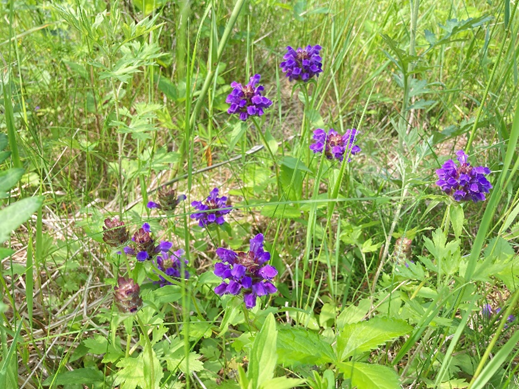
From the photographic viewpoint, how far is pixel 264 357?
38.4 inches

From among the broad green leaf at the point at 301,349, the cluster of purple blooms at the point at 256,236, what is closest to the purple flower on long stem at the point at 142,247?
the cluster of purple blooms at the point at 256,236

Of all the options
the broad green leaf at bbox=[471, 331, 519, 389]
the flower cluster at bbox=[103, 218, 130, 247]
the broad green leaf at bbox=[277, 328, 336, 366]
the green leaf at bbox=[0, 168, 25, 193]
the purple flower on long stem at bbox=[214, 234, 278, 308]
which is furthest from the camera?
the flower cluster at bbox=[103, 218, 130, 247]

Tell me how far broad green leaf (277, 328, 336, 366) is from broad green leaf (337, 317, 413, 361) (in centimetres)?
4

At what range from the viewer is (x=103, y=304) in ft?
5.63

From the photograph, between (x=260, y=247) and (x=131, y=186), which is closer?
(x=260, y=247)

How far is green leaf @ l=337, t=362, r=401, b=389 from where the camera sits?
106 cm

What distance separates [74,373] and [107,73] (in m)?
1.03

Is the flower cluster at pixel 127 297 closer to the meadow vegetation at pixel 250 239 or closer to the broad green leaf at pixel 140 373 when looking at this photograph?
the meadow vegetation at pixel 250 239

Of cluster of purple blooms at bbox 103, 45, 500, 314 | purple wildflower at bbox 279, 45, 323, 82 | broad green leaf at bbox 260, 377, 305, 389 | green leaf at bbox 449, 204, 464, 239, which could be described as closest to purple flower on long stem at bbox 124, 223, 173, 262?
cluster of purple blooms at bbox 103, 45, 500, 314

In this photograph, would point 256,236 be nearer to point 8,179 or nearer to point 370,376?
point 370,376

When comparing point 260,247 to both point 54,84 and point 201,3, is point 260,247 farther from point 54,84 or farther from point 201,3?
point 201,3

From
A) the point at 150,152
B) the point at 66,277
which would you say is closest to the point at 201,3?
the point at 150,152

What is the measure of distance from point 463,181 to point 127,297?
1150 millimetres

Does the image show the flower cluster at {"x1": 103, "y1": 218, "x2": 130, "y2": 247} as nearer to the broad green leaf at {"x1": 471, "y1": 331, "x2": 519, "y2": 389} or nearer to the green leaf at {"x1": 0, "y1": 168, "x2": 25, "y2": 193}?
the green leaf at {"x1": 0, "y1": 168, "x2": 25, "y2": 193}
